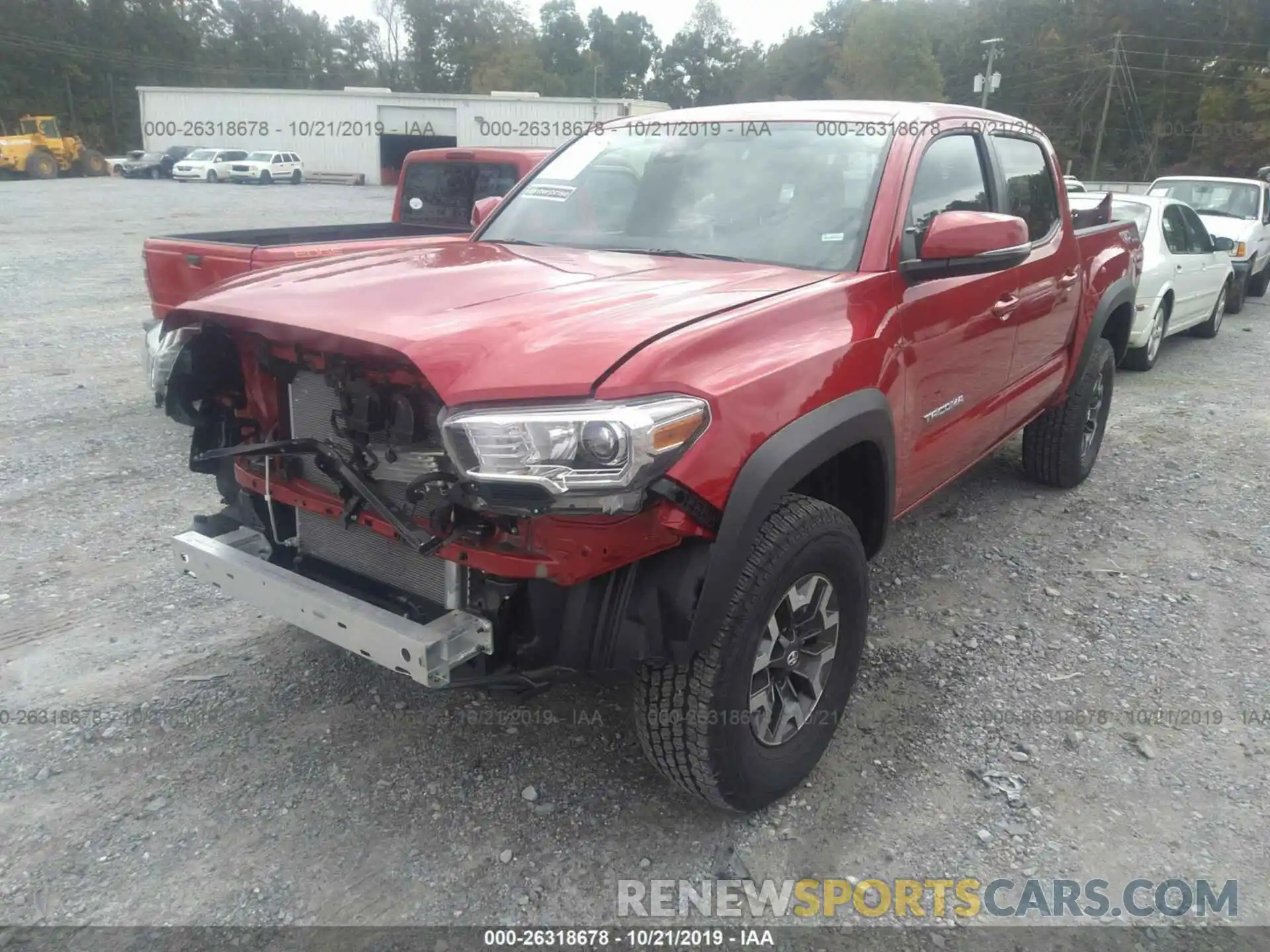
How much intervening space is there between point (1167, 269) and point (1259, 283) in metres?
7.00

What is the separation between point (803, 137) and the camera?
11.2 ft

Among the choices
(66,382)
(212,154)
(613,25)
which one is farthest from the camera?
(613,25)

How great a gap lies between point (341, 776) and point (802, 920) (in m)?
1.37

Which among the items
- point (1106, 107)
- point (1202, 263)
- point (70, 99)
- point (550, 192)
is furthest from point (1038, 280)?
point (70, 99)

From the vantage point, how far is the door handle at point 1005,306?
143 inches

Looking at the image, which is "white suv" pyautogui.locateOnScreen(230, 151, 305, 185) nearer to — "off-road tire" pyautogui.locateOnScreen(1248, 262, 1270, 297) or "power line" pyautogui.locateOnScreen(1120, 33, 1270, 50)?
"off-road tire" pyautogui.locateOnScreen(1248, 262, 1270, 297)

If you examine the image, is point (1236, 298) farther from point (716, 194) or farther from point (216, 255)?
point (216, 255)

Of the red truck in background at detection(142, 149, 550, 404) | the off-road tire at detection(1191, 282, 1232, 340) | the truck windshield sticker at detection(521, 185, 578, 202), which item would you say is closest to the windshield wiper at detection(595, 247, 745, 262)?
the truck windshield sticker at detection(521, 185, 578, 202)

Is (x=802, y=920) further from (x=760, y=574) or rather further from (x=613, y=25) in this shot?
(x=613, y=25)

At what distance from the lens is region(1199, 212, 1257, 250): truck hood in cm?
1183

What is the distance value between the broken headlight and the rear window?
561cm

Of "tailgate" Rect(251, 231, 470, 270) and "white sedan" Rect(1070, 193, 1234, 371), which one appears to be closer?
"tailgate" Rect(251, 231, 470, 270)

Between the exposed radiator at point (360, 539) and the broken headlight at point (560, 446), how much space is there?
267 mm

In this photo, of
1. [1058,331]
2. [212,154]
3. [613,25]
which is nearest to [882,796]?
[1058,331]
